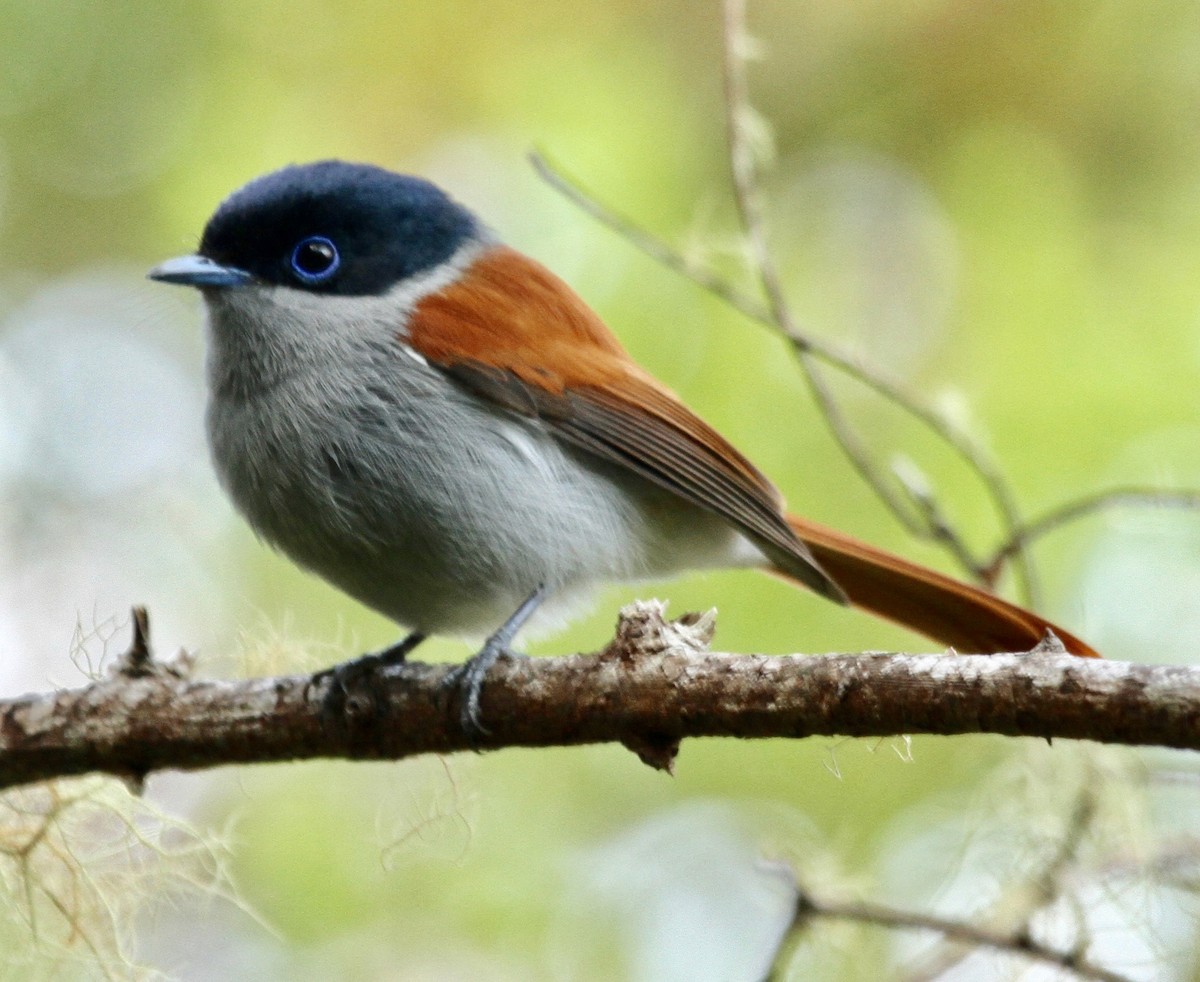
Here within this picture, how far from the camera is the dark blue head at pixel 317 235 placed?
349 centimetres

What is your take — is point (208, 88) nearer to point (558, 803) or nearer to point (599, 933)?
point (558, 803)

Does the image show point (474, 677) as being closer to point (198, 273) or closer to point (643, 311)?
point (198, 273)

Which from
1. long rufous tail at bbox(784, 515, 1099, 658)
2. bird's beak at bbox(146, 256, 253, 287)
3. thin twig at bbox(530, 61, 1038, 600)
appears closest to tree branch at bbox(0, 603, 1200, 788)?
long rufous tail at bbox(784, 515, 1099, 658)

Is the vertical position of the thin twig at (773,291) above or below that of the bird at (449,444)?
above

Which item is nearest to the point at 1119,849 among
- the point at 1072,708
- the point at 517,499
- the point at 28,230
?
the point at 1072,708

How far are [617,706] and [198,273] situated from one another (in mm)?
1689

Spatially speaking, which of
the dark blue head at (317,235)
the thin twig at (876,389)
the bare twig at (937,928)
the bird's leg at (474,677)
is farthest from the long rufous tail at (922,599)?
the dark blue head at (317,235)

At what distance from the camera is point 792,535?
352 centimetres

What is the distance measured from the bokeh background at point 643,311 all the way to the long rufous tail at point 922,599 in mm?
640

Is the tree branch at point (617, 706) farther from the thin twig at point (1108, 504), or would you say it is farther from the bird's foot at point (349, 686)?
the thin twig at point (1108, 504)

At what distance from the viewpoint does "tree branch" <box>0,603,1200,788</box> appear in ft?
6.56

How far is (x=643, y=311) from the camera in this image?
5.04m

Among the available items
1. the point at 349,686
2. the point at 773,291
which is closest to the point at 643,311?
the point at 773,291

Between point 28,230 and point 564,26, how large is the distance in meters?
2.46
